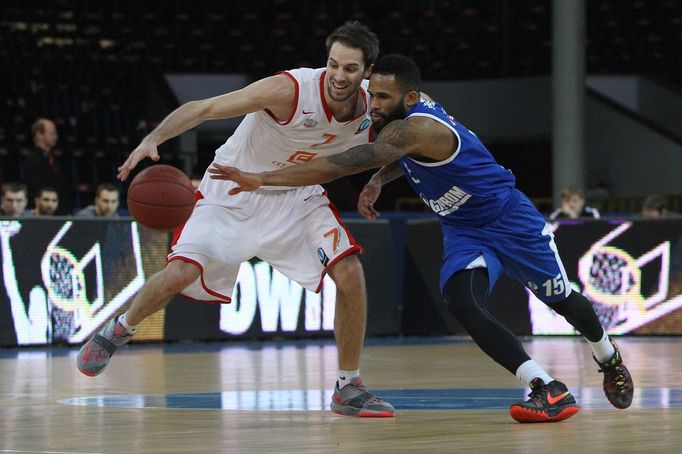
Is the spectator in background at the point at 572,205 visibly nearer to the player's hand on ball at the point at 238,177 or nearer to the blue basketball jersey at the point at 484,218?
the blue basketball jersey at the point at 484,218

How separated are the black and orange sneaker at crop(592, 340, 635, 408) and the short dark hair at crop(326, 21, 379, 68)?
1.63 meters

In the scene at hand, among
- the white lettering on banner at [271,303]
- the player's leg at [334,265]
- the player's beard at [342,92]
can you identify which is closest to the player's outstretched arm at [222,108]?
the player's beard at [342,92]

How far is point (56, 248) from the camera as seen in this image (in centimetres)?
1008

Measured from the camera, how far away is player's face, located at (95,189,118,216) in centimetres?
1080

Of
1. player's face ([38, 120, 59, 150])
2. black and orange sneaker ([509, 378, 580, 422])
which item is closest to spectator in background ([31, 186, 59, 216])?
player's face ([38, 120, 59, 150])

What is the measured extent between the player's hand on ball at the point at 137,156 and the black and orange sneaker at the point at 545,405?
1.69 m

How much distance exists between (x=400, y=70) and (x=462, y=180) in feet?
1.72

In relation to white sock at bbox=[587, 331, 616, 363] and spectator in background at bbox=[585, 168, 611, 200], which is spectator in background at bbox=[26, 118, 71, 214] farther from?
spectator in background at bbox=[585, 168, 611, 200]

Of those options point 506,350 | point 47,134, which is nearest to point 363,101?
point 506,350

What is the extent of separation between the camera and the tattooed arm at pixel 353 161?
4.82 meters

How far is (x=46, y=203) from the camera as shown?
35.0 feet

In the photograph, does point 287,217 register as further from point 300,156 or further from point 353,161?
point 353,161

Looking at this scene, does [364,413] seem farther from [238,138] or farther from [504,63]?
[504,63]

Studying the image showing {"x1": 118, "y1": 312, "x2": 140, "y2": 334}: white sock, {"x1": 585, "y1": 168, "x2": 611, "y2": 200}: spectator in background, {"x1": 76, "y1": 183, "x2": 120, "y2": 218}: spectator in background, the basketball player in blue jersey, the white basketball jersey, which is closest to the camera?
the basketball player in blue jersey
